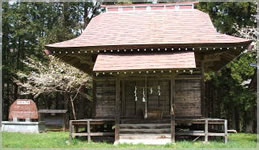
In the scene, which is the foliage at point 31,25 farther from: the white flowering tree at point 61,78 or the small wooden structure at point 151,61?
the small wooden structure at point 151,61

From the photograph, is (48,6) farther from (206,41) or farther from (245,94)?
(206,41)

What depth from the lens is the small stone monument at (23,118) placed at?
21188 mm

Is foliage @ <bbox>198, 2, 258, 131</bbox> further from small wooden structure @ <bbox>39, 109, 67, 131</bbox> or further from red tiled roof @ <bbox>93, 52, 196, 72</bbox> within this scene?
red tiled roof @ <bbox>93, 52, 196, 72</bbox>

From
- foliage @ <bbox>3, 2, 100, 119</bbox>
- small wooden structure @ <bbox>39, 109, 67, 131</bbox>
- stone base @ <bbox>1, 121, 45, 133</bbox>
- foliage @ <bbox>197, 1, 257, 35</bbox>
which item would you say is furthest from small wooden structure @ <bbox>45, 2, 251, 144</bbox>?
foliage @ <bbox>3, 2, 100, 119</bbox>

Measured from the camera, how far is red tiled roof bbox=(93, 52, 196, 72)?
12.8 metres

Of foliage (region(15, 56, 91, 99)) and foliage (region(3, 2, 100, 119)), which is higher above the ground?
foliage (region(3, 2, 100, 119))

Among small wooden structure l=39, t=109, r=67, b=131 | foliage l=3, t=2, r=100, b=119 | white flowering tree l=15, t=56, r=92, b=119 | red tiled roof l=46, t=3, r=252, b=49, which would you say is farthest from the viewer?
foliage l=3, t=2, r=100, b=119

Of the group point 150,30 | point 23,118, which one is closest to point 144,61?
point 150,30

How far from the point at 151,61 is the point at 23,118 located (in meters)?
12.0

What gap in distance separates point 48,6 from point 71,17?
8.21 ft

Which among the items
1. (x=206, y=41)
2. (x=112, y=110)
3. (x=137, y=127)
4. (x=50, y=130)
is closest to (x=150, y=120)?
(x=137, y=127)

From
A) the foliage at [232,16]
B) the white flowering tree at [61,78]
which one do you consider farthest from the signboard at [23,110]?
the foliage at [232,16]

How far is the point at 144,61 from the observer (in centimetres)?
1323

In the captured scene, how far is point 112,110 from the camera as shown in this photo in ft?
51.3
